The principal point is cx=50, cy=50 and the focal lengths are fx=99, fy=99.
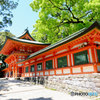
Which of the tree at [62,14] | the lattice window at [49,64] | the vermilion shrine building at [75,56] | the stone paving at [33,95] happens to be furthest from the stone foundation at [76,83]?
the tree at [62,14]

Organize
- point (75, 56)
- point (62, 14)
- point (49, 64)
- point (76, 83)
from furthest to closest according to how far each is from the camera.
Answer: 1. point (62, 14)
2. point (49, 64)
3. point (75, 56)
4. point (76, 83)

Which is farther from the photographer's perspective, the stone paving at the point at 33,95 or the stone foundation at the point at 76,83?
the stone paving at the point at 33,95

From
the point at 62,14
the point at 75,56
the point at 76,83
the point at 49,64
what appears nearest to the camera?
the point at 76,83

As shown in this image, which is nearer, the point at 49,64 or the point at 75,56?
the point at 75,56

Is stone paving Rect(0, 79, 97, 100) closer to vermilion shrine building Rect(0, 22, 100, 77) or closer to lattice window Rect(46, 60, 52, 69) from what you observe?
vermilion shrine building Rect(0, 22, 100, 77)

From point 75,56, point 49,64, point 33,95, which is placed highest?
point 75,56

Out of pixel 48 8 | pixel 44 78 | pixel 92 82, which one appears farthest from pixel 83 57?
pixel 48 8

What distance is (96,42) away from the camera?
7840 millimetres

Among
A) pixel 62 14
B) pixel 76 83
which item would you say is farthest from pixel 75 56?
pixel 62 14

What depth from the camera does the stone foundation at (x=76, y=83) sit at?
6492 mm

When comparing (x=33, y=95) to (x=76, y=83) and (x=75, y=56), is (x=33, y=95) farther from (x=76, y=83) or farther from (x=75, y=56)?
(x=75, y=56)

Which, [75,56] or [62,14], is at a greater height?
[62,14]

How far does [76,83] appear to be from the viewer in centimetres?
770

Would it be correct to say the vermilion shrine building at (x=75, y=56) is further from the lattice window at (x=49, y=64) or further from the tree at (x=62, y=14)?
the tree at (x=62, y=14)
